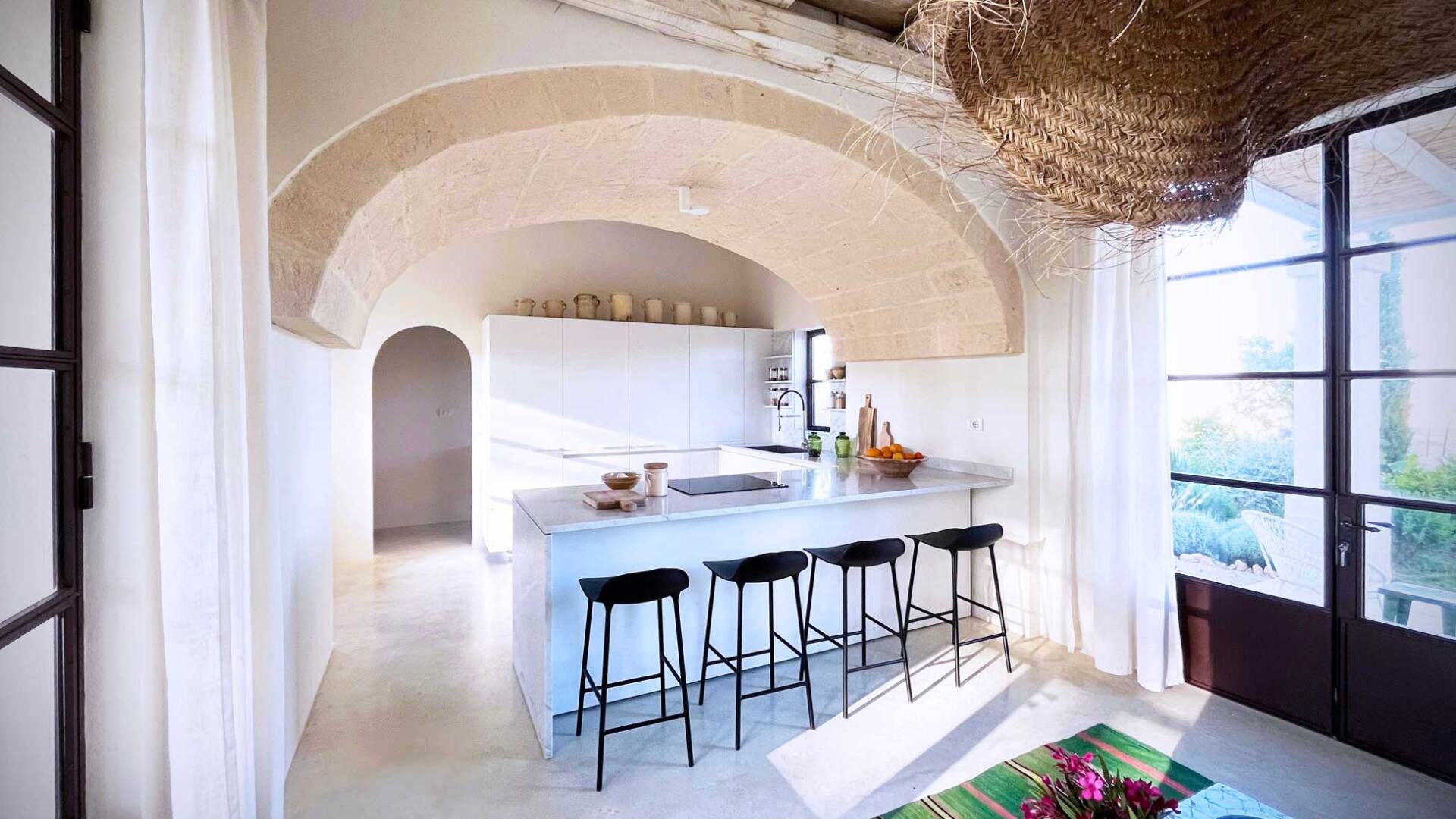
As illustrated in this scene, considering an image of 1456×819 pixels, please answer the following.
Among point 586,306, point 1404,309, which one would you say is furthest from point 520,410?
point 1404,309

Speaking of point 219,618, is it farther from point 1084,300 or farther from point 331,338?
point 1084,300

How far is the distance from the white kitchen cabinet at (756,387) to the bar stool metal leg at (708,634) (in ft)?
11.4

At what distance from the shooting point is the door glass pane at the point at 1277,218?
2584mm

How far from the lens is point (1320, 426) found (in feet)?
8.49

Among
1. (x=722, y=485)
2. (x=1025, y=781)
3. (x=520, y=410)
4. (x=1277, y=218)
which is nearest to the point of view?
(x=1025, y=781)

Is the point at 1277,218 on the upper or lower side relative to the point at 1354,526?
upper

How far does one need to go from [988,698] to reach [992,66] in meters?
2.74

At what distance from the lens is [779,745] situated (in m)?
2.57

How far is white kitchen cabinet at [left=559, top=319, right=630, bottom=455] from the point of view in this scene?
5.65 m

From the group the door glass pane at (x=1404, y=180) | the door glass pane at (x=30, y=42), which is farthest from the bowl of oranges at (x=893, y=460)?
the door glass pane at (x=30, y=42)

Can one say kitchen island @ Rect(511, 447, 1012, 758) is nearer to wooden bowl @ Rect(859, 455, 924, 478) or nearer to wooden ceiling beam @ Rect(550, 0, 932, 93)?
wooden bowl @ Rect(859, 455, 924, 478)

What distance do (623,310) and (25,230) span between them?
524 centimetres

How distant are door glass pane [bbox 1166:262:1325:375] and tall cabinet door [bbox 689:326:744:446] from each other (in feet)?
13.2

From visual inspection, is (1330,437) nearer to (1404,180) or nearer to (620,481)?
(1404,180)
